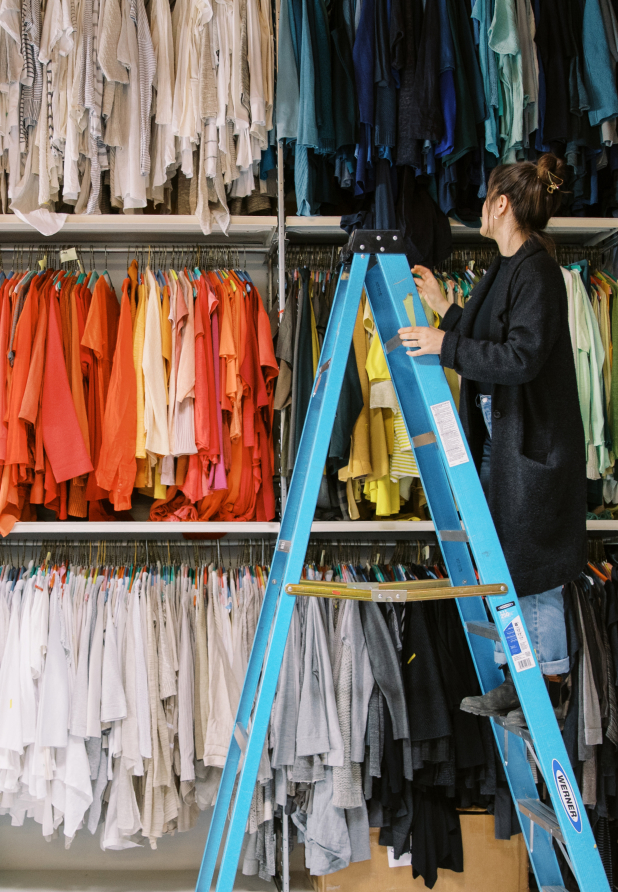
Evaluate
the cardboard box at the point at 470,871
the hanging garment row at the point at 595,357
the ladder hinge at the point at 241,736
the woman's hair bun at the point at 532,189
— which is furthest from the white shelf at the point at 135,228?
the cardboard box at the point at 470,871

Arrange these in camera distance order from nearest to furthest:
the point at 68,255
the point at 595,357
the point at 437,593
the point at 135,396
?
1. the point at 437,593
2. the point at 135,396
3. the point at 595,357
4. the point at 68,255

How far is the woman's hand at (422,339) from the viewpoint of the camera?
160 centimetres

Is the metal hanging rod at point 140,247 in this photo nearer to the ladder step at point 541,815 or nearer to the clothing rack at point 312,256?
the clothing rack at point 312,256

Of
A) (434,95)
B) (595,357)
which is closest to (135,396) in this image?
(434,95)

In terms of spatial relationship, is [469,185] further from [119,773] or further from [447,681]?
[119,773]

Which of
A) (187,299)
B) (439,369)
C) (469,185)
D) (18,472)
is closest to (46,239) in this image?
(187,299)

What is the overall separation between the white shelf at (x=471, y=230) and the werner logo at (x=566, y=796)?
203cm

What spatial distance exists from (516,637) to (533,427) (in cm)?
51

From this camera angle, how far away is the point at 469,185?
109 inches

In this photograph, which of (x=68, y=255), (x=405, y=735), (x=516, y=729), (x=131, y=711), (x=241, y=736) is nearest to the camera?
(x=516, y=729)

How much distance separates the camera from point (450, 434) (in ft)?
5.21

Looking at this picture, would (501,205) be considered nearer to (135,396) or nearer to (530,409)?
(530,409)

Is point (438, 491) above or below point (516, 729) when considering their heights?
above

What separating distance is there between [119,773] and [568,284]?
99.1 inches
